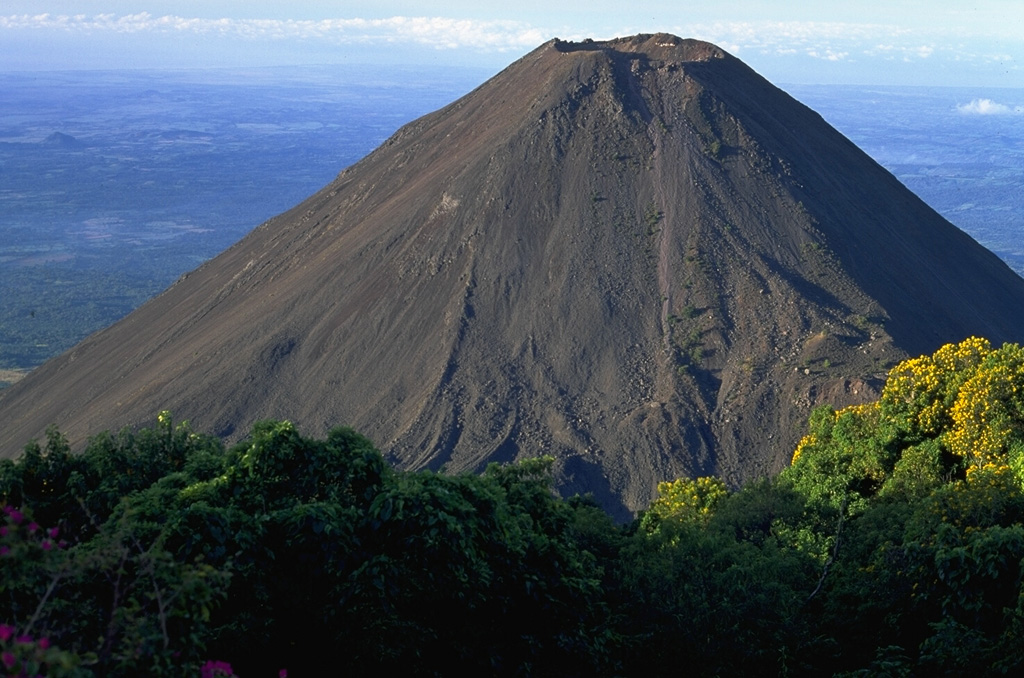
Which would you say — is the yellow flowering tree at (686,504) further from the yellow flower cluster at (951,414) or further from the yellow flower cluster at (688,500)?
the yellow flower cluster at (951,414)

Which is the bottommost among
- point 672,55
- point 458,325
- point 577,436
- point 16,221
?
point 16,221

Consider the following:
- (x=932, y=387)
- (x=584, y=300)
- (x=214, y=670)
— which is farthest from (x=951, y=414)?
(x=584, y=300)

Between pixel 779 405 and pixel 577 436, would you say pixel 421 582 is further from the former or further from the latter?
pixel 779 405

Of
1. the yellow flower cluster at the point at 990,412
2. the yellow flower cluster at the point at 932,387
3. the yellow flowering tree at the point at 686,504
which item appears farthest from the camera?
the yellow flower cluster at the point at 932,387

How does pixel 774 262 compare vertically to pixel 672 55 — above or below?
below

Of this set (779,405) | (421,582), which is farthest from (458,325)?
(421,582)

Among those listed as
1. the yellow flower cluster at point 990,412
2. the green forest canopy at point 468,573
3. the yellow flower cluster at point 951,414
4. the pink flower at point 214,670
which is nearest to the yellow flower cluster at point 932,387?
the yellow flower cluster at point 951,414

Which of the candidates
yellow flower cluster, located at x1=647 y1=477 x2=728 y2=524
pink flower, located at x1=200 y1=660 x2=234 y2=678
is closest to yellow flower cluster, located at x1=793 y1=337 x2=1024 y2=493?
yellow flower cluster, located at x1=647 y1=477 x2=728 y2=524

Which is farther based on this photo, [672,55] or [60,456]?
[672,55]
